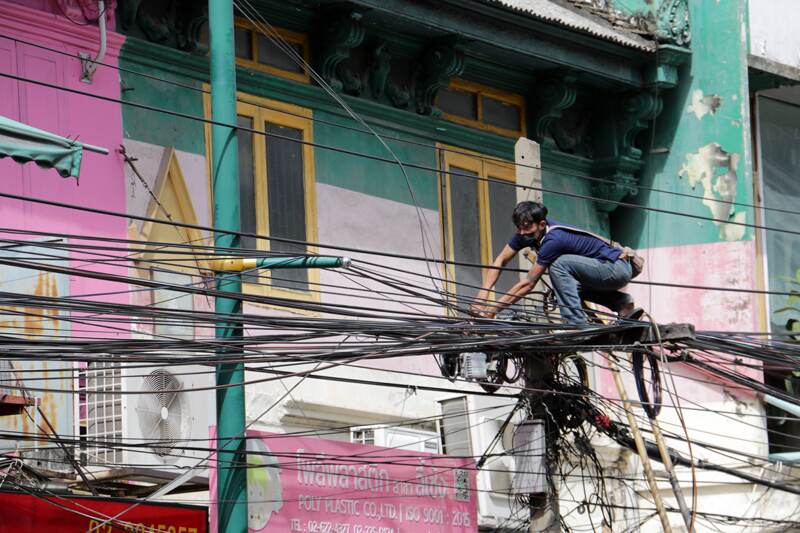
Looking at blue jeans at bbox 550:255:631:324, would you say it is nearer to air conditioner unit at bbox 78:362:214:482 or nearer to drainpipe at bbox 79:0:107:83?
air conditioner unit at bbox 78:362:214:482

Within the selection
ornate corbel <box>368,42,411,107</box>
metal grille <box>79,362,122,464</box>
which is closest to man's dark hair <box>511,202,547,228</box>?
metal grille <box>79,362,122,464</box>

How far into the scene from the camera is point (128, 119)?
13.4 metres

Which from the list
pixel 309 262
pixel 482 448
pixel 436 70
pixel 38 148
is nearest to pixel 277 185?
pixel 436 70

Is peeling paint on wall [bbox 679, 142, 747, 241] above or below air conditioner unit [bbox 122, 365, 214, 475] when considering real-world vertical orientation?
above

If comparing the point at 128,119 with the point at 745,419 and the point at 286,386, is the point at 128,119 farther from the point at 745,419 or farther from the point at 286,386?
the point at 745,419

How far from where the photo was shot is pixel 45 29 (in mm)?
12898

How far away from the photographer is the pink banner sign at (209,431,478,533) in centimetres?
1161

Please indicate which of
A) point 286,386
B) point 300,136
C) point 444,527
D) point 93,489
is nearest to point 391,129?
point 300,136

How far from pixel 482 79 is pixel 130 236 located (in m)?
4.83

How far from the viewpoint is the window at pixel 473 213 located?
16219 mm

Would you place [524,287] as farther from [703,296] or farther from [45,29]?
[703,296]

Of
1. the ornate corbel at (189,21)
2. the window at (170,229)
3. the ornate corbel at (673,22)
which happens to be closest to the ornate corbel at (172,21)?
the ornate corbel at (189,21)

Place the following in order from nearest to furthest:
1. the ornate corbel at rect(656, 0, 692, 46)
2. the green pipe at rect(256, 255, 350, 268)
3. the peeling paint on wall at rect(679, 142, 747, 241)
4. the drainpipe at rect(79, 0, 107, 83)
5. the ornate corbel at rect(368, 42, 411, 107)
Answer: the green pipe at rect(256, 255, 350, 268) → the drainpipe at rect(79, 0, 107, 83) → the ornate corbel at rect(368, 42, 411, 107) → the ornate corbel at rect(656, 0, 692, 46) → the peeling paint on wall at rect(679, 142, 747, 241)

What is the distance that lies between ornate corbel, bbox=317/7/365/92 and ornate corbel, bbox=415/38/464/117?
95 centimetres
